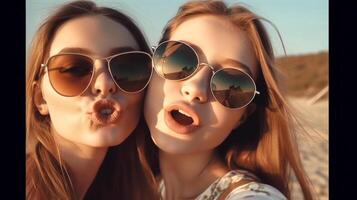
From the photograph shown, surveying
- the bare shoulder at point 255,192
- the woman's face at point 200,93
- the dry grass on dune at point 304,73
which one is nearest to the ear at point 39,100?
the woman's face at point 200,93

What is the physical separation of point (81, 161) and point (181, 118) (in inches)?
14.9

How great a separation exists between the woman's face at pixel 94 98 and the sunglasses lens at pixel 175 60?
0.11 m

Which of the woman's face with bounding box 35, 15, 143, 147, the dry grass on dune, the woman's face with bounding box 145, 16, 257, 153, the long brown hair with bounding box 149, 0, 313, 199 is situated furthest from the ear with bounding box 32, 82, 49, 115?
the dry grass on dune

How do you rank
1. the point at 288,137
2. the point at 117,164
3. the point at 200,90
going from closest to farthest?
the point at 200,90 < the point at 288,137 < the point at 117,164

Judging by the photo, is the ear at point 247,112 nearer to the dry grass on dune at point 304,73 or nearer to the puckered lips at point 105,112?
the dry grass on dune at point 304,73

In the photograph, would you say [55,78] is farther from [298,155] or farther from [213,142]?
[298,155]

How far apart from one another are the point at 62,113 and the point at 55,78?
12 centimetres

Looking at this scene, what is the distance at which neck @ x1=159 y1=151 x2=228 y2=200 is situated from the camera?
1813 millimetres

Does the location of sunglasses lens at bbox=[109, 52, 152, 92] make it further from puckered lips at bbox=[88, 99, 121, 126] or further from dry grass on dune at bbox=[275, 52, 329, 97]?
dry grass on dune at bbox=[275, 52, 329, 97]

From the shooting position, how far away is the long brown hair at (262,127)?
1.69m

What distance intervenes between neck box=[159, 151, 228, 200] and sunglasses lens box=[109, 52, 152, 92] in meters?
0.30
